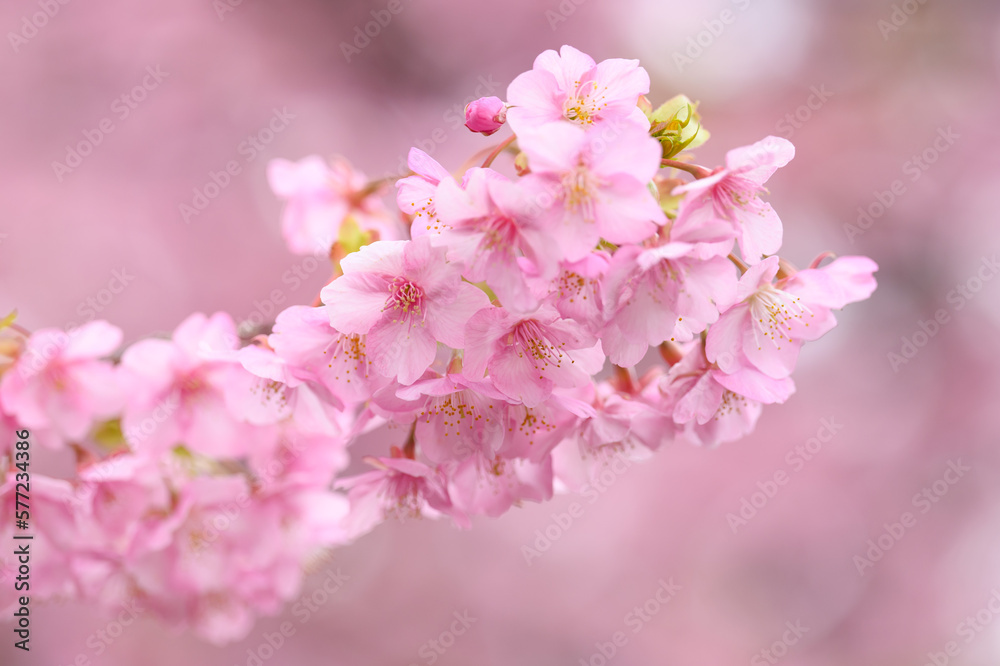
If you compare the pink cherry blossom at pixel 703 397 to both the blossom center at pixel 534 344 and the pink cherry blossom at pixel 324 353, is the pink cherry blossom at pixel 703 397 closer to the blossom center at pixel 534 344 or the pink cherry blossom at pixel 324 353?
the blossom center at pixel 534 344

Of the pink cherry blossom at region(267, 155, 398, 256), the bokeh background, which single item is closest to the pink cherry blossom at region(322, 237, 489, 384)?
the pink cherry blossom at region(267, 155, 398, 256)

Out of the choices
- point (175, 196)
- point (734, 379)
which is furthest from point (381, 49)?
point (734, 379)

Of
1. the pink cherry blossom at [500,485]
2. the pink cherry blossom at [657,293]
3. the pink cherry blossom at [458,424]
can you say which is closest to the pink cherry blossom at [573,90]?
the pink cherry blossom at [657,293]

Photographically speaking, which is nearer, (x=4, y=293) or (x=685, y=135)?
(x=685, y=135)

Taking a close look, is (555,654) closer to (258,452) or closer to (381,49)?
(258,452)

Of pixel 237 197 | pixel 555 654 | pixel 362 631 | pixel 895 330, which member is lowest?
pixel 555 654

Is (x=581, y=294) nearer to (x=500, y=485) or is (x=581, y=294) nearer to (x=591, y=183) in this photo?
(x=591, y=183)
